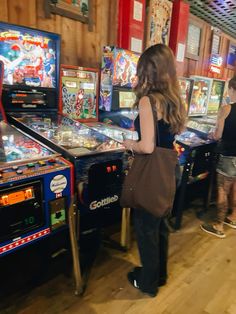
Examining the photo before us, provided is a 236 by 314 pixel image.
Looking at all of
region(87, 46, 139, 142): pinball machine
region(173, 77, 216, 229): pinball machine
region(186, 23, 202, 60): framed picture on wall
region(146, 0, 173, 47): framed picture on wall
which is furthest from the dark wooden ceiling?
region(87, 46, 139, 142): pinball machine


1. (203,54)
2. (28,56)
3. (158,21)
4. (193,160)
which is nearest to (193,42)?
(203,54)

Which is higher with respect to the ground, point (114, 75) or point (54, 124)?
point (114, 75)

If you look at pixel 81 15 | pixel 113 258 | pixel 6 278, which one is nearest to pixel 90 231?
pixel 113 258

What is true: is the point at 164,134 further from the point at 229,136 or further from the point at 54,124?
the point at 229,136

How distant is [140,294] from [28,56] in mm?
1776

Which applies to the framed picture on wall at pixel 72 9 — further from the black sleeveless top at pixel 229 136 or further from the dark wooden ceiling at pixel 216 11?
the dark wooden ceiling at pixel 216 11

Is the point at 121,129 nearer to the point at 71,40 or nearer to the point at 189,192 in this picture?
the point at 71,40

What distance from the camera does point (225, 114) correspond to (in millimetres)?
2371

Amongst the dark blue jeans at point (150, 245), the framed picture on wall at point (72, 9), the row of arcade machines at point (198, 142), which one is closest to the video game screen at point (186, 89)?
the row of arcade machines at point (198, 142)

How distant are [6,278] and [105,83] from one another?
1723 mm

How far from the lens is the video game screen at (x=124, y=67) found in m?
2.27

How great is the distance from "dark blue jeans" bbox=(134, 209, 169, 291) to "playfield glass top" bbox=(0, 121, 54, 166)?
67cm

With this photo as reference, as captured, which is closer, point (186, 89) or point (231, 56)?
point (186, 89)

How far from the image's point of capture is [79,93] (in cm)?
220
